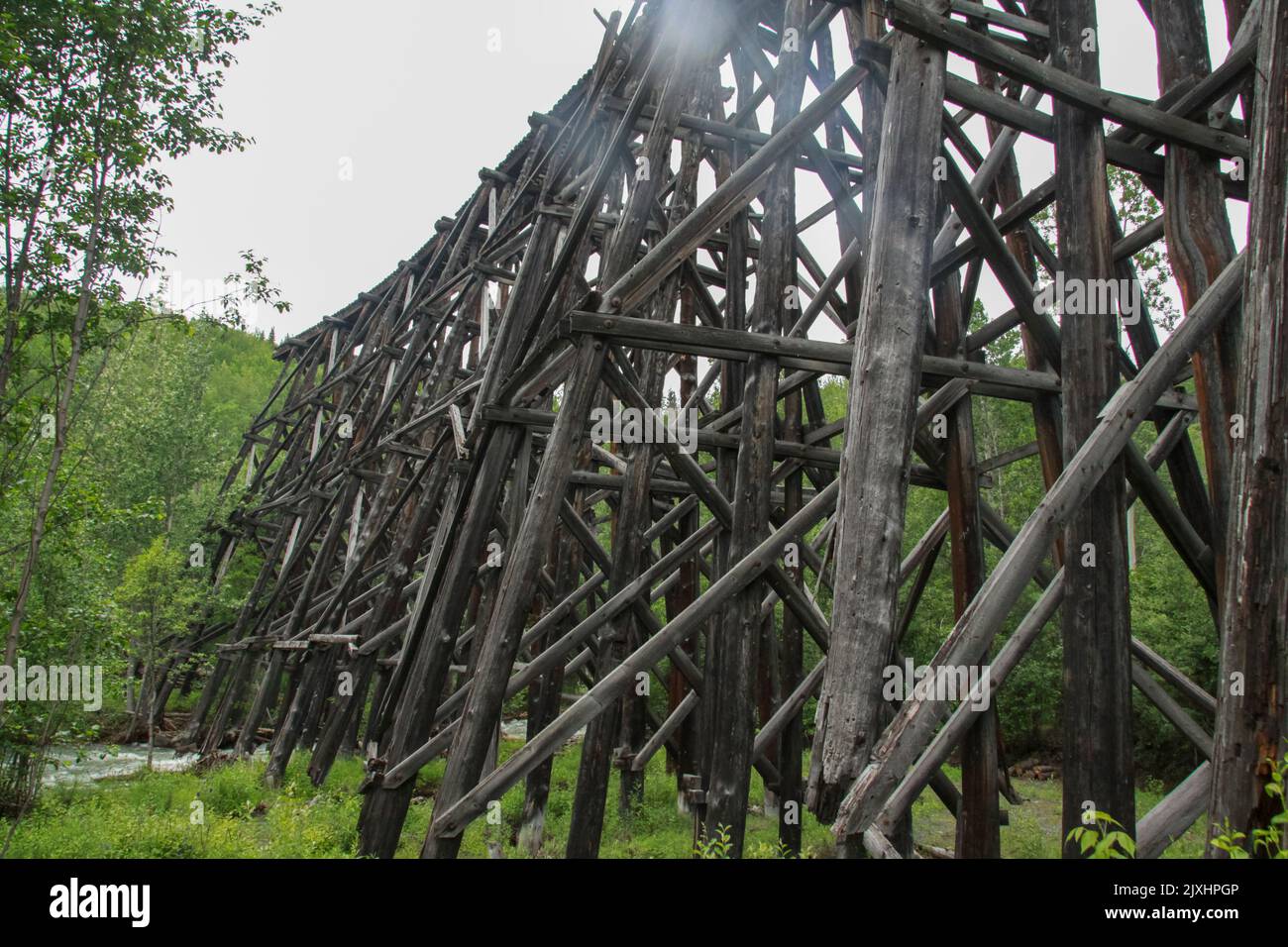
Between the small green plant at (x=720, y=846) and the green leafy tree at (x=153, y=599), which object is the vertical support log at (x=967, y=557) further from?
the green leafy tree at (x=153, y=599)

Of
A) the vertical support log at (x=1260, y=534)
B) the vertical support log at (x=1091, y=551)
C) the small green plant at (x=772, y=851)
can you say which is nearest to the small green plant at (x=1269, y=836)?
the vertical support log at (x=1260, y=534)

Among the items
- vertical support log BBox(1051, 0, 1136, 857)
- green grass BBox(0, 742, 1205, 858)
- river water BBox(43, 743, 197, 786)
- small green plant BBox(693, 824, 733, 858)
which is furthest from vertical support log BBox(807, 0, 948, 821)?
river water BBox(43, 743, 197, 786)

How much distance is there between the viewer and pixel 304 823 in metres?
7.20

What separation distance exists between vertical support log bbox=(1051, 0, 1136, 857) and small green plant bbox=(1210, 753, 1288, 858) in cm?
52

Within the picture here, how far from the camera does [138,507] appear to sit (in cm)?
991

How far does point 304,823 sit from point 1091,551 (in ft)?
21.9

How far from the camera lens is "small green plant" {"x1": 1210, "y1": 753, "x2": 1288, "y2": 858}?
2.20 meters

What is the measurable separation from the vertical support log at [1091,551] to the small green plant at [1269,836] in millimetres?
518

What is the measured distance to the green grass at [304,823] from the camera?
21.1 feet

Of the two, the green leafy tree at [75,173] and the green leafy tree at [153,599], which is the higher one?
the green leafy tree at [75,173]

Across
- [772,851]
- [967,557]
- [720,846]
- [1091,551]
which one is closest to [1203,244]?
[1091,551]

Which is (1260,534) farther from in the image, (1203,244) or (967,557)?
(967,557)
